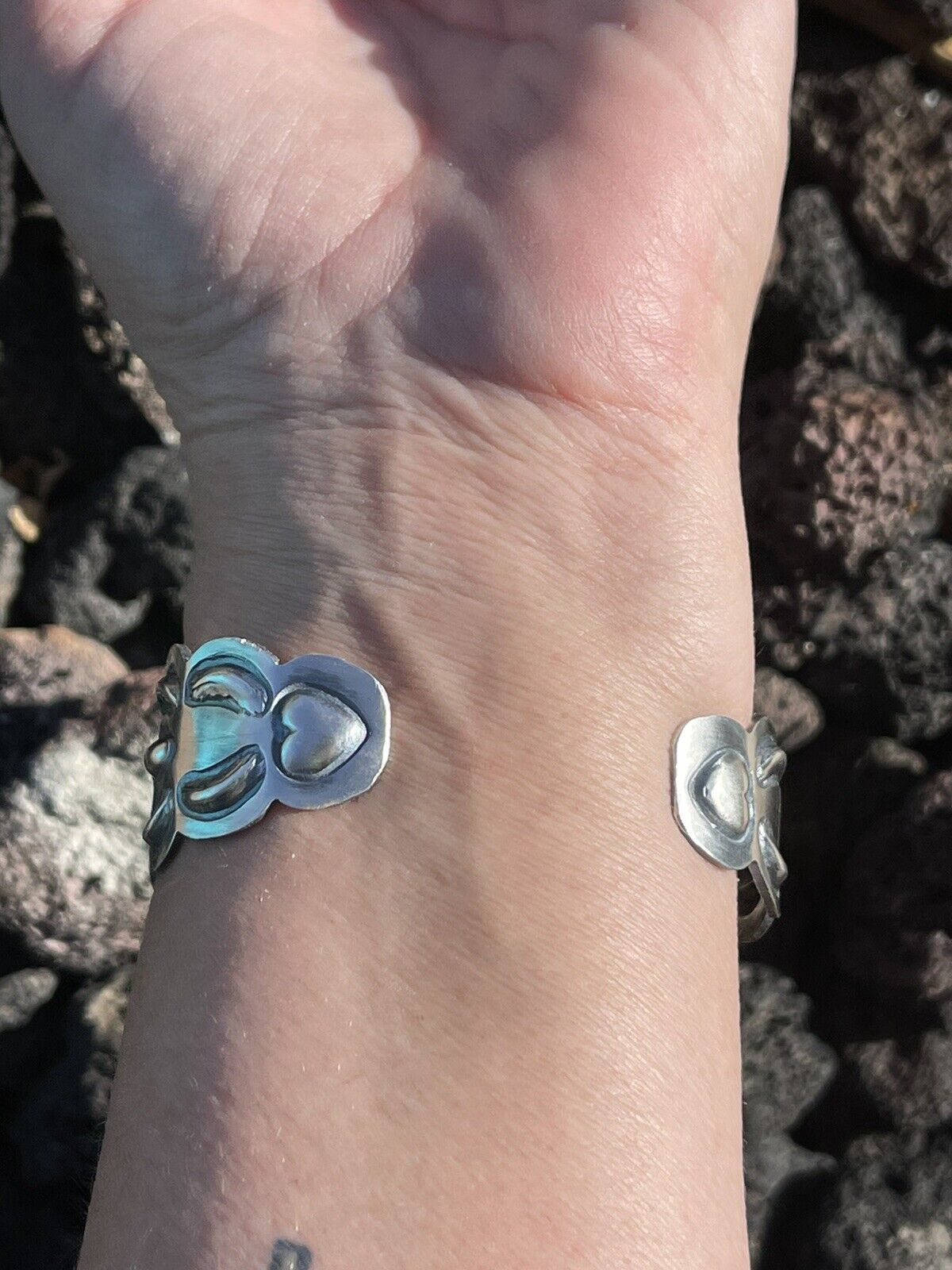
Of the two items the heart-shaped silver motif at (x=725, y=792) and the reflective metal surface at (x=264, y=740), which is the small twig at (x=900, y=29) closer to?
the heart-shaped silver motif at (x=725, y=792)

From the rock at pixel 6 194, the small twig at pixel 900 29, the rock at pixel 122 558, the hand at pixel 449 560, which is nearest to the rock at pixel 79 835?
the rock at pixel 122 558

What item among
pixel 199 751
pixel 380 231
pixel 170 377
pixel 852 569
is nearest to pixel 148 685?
pixel 170 377

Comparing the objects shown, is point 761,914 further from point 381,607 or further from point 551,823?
point 381,607

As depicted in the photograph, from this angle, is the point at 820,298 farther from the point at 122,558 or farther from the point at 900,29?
the point at 122,558

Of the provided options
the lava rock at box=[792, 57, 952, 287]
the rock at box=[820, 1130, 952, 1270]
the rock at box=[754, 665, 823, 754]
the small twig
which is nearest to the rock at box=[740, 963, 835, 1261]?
the rock at box=[820, 1130, 952, 1270]

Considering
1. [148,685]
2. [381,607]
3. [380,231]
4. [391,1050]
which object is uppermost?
[380,231]
